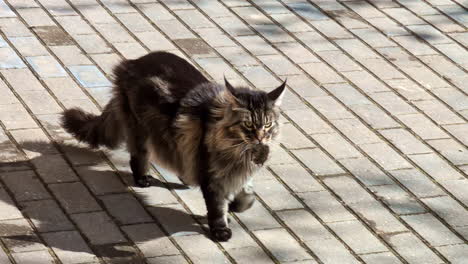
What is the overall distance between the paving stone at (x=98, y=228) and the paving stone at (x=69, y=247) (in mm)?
73

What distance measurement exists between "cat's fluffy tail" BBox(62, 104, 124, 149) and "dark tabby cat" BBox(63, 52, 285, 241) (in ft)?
0.15

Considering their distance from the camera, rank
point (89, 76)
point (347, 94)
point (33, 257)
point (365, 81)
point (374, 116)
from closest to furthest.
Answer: point (33, 257) < point (374, 116) < point (89, 76) < point (347, 94) < point (365, 81)

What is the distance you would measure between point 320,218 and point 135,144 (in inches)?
49.7

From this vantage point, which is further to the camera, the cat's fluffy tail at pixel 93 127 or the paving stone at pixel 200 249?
the cat's fluffy tail at pixel 93 127

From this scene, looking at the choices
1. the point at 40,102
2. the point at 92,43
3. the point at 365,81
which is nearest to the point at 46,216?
the point at 40,102

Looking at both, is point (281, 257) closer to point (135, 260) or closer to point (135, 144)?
point (135, 260)

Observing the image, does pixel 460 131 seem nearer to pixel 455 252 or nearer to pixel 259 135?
pixel 455 252

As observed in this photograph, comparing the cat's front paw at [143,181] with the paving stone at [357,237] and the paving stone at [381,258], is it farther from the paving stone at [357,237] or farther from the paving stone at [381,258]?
the paving stone at [381,258]

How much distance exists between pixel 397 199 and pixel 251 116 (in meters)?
1.32

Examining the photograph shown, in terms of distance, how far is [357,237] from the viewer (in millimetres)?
6520

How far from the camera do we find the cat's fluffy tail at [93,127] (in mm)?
7176

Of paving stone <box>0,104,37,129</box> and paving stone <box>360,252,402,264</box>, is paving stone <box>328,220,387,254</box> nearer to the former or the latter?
paving stone <box>360,252,402,264</box>

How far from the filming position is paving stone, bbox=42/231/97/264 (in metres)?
6.07

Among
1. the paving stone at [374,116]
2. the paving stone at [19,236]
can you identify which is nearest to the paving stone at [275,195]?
the paving stone at [374,116]
